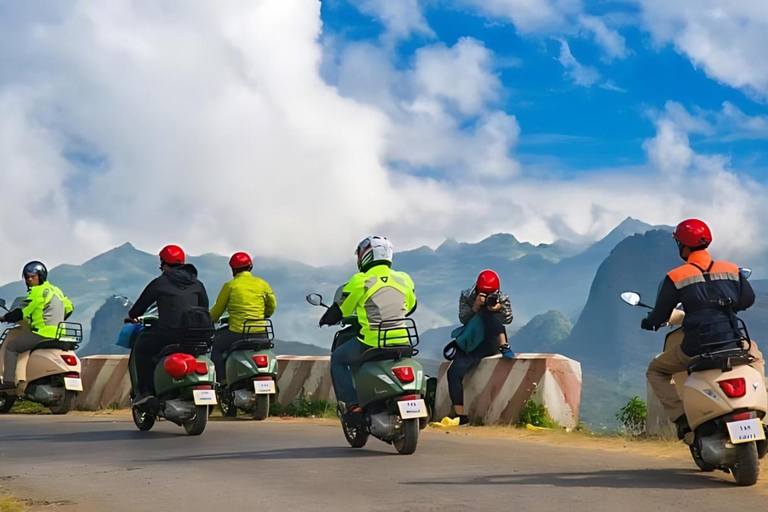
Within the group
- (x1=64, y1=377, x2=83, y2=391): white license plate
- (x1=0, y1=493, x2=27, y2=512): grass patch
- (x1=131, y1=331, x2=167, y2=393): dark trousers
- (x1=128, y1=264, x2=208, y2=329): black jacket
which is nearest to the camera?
(x1=0, y1=493, x2=27, y2=512): grass patch

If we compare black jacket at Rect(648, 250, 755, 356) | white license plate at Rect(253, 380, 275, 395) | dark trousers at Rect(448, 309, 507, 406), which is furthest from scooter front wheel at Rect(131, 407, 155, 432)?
black jacket at Rect(648, 250, 755, 356)

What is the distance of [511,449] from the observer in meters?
11.8

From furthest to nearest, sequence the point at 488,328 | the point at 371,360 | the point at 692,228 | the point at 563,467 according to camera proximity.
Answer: the point at 488,328 → the point at 371,360 → the point at 563,467 → the point at 692,228

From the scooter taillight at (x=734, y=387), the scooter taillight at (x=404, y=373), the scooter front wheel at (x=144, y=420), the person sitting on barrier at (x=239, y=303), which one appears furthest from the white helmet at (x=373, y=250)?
the person sitting on barrier at (x=239, y=303)

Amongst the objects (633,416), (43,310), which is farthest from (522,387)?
(43,310)

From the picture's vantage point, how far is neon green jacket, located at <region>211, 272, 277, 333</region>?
1603 cm

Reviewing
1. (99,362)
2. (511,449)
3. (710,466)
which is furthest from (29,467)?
(99,362)

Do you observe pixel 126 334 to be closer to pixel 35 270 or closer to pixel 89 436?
pixel 89 436

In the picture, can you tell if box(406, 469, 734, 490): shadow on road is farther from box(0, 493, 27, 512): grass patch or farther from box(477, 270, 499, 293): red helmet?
box(477, 270, 499, 293): red helmet

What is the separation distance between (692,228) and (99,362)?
45.0ft

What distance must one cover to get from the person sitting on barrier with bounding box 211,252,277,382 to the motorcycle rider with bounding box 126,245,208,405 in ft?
7.56

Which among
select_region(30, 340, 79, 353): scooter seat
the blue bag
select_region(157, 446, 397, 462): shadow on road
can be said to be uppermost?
select_region(30, 340, 79, 353): scooter seat

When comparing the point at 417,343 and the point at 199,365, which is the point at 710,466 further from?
the point at 199,365

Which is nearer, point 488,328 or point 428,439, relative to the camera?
point 428,439
